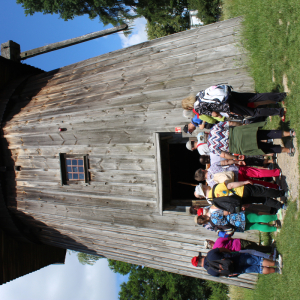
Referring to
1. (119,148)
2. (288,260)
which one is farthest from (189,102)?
(288,260)

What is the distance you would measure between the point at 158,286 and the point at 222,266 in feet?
73.5

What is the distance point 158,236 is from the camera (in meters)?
7.79

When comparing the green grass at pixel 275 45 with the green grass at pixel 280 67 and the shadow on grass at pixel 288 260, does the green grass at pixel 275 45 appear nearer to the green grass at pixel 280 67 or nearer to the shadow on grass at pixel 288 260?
the green grass at pixel 280 67

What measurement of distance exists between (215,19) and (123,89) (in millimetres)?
15511

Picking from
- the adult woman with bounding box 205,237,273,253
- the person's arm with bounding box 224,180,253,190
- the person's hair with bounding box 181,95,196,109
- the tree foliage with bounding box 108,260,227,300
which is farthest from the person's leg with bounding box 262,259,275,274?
the tree foliage with bounding box 108,260,227,300

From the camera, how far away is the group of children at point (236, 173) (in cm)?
542

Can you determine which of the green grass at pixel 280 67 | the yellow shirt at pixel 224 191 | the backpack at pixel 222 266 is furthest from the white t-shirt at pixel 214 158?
the backpack at pixel 222 266

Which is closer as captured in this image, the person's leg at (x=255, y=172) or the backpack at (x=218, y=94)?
the backpack at (x=218, y=94)

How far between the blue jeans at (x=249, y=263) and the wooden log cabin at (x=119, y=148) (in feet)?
2.63

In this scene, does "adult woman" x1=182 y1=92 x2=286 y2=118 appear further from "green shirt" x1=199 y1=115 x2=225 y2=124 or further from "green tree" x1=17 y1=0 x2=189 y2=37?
"green tree" x1=17 y1=0 x2=189 y2=37

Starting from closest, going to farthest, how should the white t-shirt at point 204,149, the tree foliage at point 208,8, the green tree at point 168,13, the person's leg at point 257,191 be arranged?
the person's leg at point 257,191 → the white t-shirt at point 204,149 → the tree foliage at point 208,8 → the green tree at point 168,13

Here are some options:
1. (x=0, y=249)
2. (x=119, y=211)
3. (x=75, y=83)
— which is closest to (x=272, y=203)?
(x=119, y=211)

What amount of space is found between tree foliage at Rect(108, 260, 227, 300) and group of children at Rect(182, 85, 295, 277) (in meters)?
20.8

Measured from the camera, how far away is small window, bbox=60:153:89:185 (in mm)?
8250
